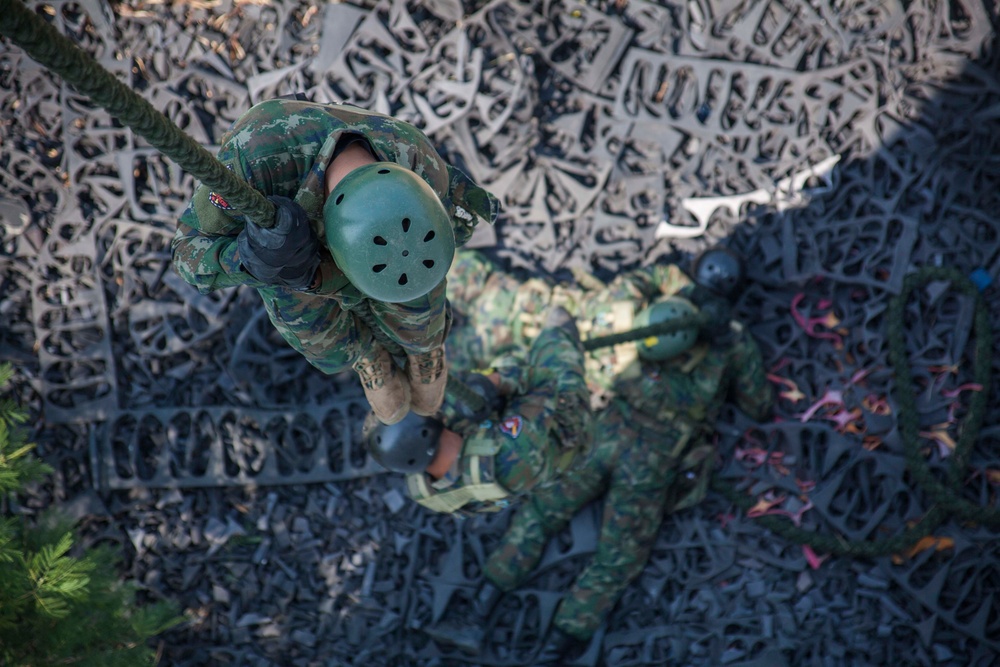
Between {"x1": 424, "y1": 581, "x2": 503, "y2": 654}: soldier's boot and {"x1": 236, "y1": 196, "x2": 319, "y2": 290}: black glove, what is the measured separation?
434 centimetres

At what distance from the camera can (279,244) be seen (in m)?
2.70

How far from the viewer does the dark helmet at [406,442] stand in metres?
4.36

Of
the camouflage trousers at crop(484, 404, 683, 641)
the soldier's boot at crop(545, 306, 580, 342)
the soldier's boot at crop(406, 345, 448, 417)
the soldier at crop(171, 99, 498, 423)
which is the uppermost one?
the soldier at crop(171, 99, 498, 423)

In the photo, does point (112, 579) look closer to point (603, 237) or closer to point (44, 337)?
point (44, 337)

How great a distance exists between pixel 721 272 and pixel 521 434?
2.33m

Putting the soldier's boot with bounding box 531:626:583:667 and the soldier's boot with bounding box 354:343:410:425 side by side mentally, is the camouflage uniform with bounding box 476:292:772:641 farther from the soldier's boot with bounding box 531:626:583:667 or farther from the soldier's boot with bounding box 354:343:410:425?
the soldier's boot with bounding box 354:343:410:425

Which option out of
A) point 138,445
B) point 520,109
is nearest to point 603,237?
point 520,109

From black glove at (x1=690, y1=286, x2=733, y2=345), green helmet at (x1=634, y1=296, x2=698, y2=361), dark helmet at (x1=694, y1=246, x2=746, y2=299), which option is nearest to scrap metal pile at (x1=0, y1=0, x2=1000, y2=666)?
dark helmet at (x1=694, y1=246, x2=746, y2=299)

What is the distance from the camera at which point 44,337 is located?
22.7 feet

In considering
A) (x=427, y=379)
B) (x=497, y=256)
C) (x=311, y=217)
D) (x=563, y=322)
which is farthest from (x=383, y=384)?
(x=497, y=256)

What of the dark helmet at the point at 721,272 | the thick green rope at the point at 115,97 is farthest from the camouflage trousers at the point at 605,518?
the thick green rope at the point at 115,97

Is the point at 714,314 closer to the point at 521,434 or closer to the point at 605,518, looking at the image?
the point at 605,518

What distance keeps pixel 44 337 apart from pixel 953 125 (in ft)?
24.1

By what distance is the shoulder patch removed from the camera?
15.6 feet
